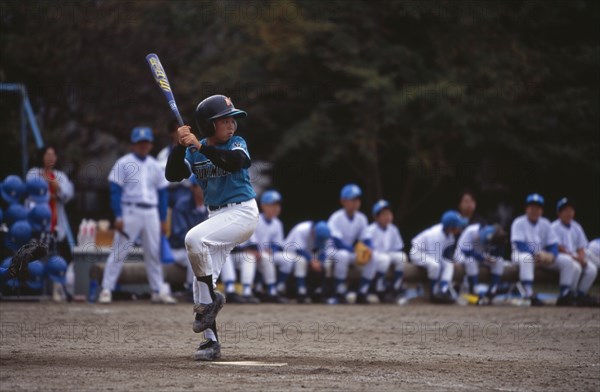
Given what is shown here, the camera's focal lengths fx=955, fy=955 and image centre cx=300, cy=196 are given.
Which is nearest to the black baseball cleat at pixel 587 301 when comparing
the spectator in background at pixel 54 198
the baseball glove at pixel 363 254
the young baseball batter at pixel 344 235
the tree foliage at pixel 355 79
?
the baseball glove at pixel 363 254

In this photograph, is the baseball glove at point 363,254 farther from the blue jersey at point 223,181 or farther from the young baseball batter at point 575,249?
the blue jersey at point 223,181

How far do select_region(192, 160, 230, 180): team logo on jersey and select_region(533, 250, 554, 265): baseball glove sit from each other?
9.24m

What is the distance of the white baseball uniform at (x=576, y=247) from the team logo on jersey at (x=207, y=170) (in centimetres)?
944

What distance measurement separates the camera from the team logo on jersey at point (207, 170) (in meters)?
8.00

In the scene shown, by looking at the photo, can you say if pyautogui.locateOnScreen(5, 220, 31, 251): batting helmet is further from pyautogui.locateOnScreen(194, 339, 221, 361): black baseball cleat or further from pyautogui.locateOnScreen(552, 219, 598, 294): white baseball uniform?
pyautogui.locateOnScreen(552, 219, 598, 294): white baseball uniform

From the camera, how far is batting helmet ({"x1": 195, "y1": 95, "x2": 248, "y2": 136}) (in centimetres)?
795

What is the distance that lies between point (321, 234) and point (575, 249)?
14.5 ft

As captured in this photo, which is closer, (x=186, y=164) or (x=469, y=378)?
(x=469, y=378)

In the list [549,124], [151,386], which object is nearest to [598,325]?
[151,386]

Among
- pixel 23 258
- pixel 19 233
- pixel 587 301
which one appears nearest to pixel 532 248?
pixel 587 301

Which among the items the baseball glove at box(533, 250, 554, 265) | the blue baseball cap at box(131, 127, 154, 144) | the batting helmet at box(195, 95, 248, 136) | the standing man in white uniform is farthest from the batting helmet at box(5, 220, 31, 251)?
the baseball glove at box(533, 250, 554, 265)

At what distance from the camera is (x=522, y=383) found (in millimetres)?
6625

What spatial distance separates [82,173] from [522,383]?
1899 centimetres

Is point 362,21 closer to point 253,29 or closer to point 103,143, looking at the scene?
point 253,29
